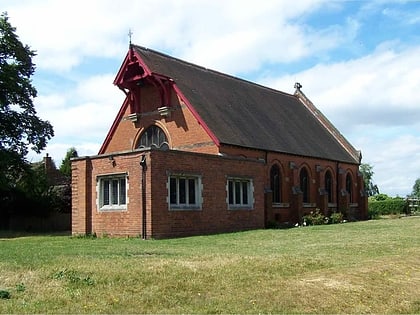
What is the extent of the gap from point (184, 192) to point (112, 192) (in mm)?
3340

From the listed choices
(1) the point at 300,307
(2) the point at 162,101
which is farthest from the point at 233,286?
(2) the point at 162,101

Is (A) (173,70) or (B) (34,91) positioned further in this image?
(B) (34,91)

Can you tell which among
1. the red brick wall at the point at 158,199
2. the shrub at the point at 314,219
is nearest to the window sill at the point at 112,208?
the red brick wall at the point at 158,199

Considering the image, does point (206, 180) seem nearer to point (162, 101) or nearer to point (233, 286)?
point (162, 101)

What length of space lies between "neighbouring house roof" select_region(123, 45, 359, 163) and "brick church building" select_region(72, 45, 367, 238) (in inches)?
4.2

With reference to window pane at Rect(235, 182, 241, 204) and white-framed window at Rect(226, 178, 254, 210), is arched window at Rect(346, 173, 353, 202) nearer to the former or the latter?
white-framed window at Rect(226, 178, 254, 210)

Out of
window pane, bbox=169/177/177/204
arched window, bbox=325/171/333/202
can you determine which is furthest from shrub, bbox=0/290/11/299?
arched window, bbox=325/171/333/202

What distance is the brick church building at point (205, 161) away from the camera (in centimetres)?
2491

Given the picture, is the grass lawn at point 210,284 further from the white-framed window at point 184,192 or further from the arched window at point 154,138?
the arched window at point 154,138

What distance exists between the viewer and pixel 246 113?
3844 centimetres

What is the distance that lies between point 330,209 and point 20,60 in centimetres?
2599

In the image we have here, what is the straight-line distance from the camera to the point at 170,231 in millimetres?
24656

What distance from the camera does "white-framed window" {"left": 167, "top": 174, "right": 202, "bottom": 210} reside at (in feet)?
82.6

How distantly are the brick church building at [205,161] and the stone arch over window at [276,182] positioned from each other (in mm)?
76
